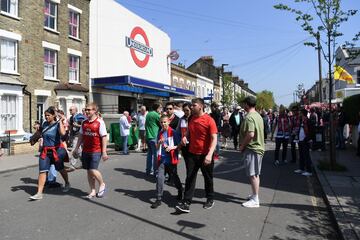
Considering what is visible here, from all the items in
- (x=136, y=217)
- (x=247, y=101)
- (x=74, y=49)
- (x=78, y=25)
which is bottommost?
(x=136, y=217)

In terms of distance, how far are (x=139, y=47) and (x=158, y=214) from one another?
27.1m

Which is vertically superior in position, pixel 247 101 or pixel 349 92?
pixel 349 92

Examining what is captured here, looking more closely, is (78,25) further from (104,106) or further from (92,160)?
(92,160)

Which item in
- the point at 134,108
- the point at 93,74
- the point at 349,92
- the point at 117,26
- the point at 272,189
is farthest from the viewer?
the point at 349,92

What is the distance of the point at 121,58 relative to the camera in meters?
28.5

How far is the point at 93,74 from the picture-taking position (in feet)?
A: 82.0

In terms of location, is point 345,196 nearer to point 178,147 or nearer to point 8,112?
point 178,147

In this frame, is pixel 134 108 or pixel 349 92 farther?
pixel 349 92

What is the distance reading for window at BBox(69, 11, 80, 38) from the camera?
23.4m

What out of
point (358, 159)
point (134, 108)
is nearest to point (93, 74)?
point (134, 108)

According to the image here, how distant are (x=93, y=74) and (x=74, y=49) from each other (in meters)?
2.20

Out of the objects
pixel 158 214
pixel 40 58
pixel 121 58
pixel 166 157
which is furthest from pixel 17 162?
pixel 121 58

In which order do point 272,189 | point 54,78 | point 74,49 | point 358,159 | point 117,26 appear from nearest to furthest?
point 272,189 < point 358,159 < point 54,78 < point 74,49 < point 117,26

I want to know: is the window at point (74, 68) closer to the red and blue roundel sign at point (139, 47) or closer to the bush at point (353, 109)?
the red and blue roundel sign at point (139, 47)
